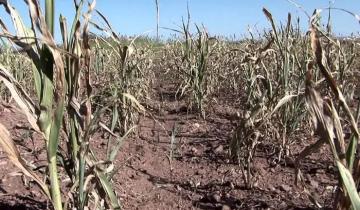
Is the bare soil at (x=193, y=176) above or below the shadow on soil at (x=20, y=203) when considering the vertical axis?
above

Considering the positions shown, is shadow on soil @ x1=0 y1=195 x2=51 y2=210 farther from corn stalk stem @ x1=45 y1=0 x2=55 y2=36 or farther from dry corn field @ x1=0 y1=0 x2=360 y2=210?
corn stalk stem @ x1=45 y1=0 x2=55 y2=36

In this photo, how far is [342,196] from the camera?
120 cm

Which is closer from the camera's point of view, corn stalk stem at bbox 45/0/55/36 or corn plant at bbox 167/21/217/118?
corn stalk stem at bbox 45/0/55/36

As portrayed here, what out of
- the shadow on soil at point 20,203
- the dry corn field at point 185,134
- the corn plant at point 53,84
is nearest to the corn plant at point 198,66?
the dry corn field at point 185,134

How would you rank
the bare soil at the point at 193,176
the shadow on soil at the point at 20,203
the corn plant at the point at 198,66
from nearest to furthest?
the shadow on soil at the point at 20,203, the bare soil at the point at 193,176, the corn plant at the point at 198,66

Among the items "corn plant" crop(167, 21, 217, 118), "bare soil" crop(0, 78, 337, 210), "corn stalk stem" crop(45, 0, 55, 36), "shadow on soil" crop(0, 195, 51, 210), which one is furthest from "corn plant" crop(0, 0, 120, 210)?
"corn plant" crop(167, 21, 217, 118)

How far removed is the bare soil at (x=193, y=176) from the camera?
1980 mm

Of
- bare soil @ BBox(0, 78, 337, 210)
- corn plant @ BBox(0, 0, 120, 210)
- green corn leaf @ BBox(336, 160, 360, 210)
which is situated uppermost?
corn plant @ BBox(0, 0, 120, 210)

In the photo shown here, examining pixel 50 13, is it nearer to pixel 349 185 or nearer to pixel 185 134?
pixel 349 185

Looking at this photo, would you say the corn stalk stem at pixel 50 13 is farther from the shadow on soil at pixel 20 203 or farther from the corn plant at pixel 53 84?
the shadow on soil at pixel 20 203

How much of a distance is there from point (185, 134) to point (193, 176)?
756 millimetres

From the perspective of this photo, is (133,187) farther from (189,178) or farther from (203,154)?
(203,154)

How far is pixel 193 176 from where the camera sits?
2359 millimetres

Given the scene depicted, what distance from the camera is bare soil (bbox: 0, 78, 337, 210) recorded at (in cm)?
198
